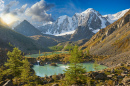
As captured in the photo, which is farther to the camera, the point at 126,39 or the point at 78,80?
the point at 126,39

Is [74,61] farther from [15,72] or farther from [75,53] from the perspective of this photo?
[15,72]

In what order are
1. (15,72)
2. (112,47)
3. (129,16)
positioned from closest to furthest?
(15,72) < (112,47) < (129,16)

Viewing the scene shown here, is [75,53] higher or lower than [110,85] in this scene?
higher

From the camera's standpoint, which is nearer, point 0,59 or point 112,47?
point 0,59

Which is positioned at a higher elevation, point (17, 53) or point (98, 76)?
point (17, 53)

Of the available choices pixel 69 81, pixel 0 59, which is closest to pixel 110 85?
pixel 69 81

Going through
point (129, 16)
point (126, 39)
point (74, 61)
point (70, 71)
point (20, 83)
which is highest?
point (129, 16)

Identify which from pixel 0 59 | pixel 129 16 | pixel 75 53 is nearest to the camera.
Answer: pixel 75 53

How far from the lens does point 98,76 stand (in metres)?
30.9

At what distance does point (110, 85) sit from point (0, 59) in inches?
3060

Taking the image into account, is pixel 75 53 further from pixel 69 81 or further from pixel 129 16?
Result: pixel 129 16

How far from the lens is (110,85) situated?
22047mm

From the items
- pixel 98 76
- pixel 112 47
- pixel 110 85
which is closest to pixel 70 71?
pixel 98 76

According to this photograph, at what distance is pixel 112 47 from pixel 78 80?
4628 inches
